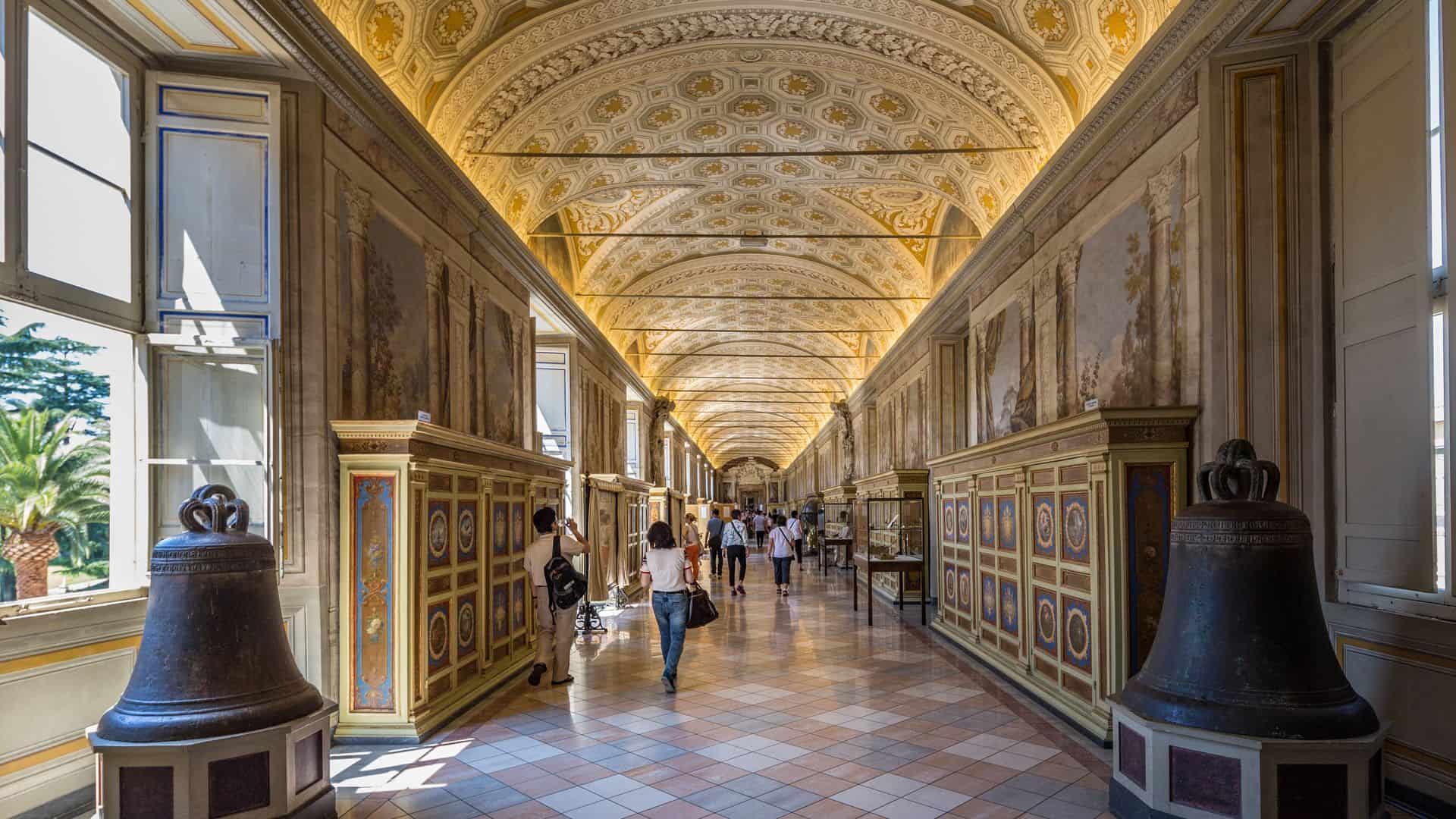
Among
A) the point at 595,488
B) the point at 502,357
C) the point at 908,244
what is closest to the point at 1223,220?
the point at 502,357

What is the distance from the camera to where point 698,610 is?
8531 mm

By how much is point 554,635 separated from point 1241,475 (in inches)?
255

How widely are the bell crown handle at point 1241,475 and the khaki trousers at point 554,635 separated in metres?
6.07

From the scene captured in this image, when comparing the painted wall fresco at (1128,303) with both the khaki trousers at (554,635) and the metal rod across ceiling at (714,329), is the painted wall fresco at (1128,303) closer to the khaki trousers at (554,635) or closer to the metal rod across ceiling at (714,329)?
the khaki trousers at (554,635)

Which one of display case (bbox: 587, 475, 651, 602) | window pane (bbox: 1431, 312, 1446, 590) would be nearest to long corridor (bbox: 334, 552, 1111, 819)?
window pane (bbox: 1431, 312, 1446, 590)

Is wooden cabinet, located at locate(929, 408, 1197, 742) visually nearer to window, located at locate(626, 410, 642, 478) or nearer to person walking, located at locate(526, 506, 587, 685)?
person walking, located at locate(526, 506, 587, 685)

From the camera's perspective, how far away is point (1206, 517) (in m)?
4.32

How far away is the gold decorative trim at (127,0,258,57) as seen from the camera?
215 inches

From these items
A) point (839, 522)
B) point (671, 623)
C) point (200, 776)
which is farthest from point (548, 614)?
point (839, 522)

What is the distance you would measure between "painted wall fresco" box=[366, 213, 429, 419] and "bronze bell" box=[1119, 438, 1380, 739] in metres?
6.07

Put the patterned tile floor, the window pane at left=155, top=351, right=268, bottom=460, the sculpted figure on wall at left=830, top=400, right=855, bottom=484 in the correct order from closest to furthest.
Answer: the patterned tile floor
the window pane at left=155, top=351, right=268, bottom=460
the sculpted figure on wall at left=830, top=400, right=855, bottom=484

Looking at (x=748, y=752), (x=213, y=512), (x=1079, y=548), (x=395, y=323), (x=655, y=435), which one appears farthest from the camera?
(x=655, y=435)

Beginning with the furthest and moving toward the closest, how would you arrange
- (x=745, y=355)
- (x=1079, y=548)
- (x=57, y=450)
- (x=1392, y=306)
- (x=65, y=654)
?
1. (x=745, y=355)
2. (x=1079, y=548)
3. (x=57, y=450)
4. (x=1392, y=306)
5. (x=65, y=654)

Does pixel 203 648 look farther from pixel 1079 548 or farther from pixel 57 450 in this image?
pixel 1079 548
